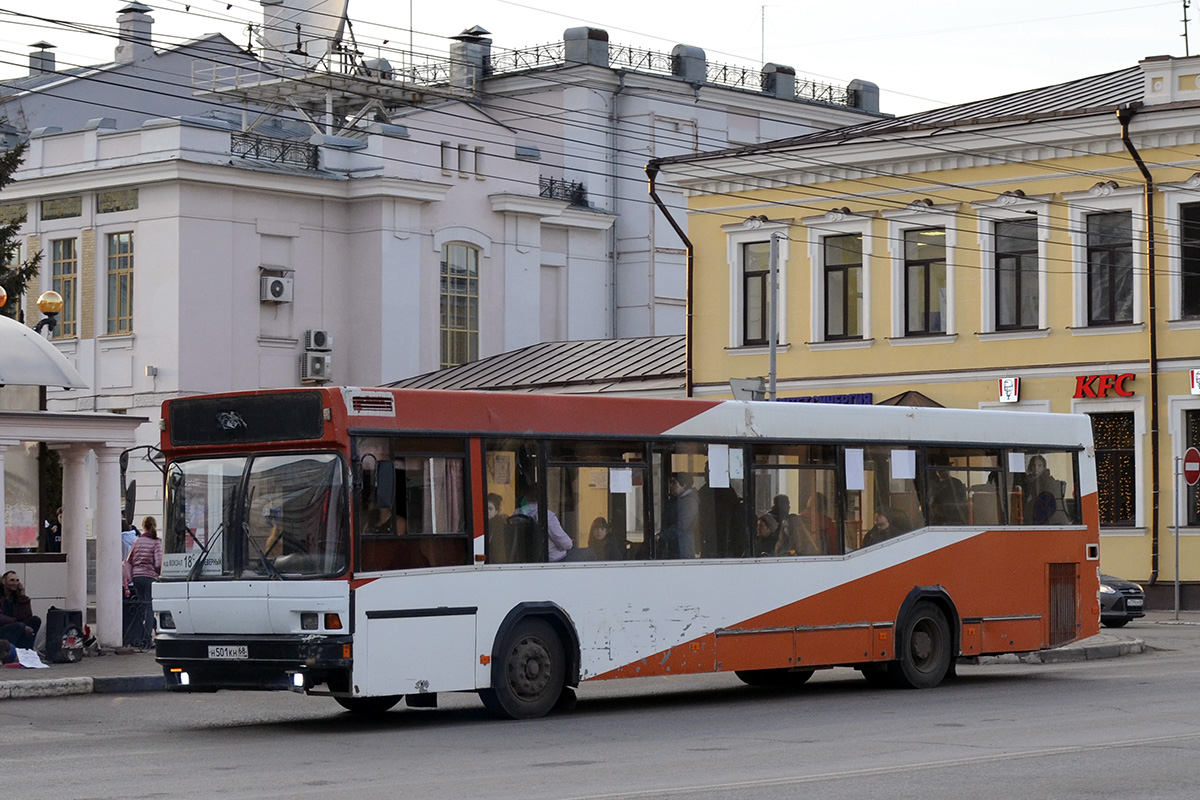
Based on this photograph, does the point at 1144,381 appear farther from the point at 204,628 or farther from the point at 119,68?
the point at 119,68

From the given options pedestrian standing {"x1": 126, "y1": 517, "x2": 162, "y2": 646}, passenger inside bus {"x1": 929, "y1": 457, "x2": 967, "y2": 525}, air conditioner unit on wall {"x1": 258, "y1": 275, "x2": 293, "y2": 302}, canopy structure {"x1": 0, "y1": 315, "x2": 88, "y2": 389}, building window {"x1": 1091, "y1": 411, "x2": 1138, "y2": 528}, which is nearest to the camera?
passenger inside bus {"x1": 929, "y1": 457, "x2": 967, "y2": 525}

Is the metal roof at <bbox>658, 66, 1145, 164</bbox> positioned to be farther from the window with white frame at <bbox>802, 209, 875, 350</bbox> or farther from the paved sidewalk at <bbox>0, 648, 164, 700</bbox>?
the paved sidewalk at <bbox>0, 648, 164, 700</bbox>

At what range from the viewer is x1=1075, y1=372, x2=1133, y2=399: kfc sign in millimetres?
34375

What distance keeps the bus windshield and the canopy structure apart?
8.29 m

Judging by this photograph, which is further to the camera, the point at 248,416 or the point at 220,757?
the point at 248,416

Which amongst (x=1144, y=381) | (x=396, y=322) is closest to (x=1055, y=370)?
(x=1144, y=381)

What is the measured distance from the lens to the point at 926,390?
1467 inches

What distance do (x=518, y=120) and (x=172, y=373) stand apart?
16287 mm

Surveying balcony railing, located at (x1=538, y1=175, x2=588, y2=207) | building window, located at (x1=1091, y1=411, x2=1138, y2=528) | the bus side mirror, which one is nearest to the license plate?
the bus side mirror

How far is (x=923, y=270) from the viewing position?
124 ft

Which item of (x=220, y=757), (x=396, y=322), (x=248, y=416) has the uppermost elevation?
(x=396, y=322)

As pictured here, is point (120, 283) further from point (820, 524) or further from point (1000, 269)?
point (820, 524)

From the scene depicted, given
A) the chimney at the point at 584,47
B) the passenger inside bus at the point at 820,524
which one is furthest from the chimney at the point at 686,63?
the passenger inside bus at the point at 820,524

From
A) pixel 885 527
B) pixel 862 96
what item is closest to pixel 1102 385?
pixel 885 527
